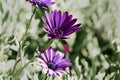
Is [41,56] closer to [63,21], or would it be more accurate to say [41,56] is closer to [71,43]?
[63,21]

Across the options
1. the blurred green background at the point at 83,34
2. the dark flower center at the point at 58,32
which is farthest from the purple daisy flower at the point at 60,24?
the blurred green background at the point at 83,34

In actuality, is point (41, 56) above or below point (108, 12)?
below

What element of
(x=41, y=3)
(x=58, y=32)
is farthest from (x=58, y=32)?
(x=41, y=3)

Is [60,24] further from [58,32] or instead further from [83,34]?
[83,34]

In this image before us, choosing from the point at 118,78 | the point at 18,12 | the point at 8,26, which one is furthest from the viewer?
the point at 18,12

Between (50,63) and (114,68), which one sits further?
(114,68)

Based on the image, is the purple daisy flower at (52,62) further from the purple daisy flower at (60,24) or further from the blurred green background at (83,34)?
the blurred green background at (83,34)

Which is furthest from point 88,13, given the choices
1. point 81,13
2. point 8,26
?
point 8,26
